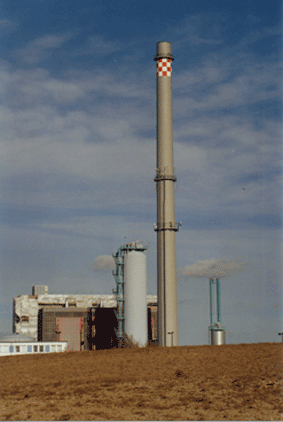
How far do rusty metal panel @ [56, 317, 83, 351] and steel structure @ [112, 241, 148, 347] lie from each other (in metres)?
15.6

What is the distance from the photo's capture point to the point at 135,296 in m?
67.8

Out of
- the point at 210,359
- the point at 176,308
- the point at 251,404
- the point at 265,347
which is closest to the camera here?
the point at 251,404

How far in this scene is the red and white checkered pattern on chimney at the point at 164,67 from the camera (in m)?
64.5

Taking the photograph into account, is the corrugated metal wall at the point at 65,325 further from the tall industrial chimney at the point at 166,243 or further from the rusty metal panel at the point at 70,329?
the tall industrial chimney at the point at 166,243

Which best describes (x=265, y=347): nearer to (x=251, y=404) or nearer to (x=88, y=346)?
(x=251, y=404)

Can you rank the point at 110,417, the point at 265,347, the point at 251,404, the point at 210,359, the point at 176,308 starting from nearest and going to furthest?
the point at 110,417 < the point at 251,404 < the point at 210,359 < the point at 265,347 < the point at 176,308

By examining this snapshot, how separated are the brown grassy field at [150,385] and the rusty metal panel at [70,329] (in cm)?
4713

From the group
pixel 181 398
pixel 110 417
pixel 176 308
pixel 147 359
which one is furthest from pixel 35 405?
pixel 176 308

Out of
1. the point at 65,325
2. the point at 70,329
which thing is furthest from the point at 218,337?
the point at 65,325

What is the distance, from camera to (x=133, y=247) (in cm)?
6925

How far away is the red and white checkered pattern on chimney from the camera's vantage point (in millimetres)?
64500

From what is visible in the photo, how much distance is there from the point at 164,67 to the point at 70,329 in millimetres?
44994

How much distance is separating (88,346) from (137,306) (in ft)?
63.5

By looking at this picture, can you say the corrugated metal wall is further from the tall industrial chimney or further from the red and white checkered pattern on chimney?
the red and white checkered pattern on chimney
